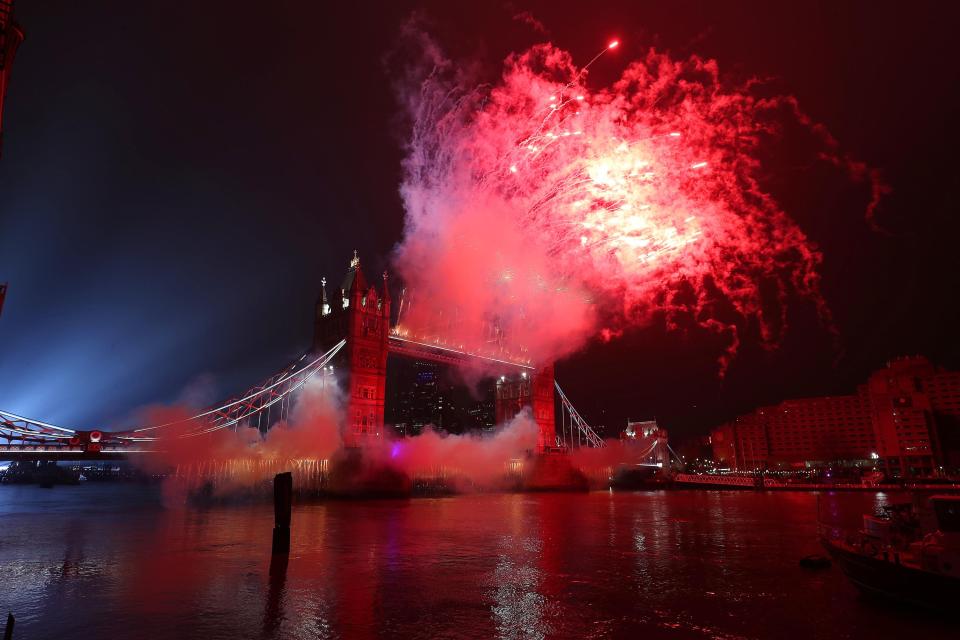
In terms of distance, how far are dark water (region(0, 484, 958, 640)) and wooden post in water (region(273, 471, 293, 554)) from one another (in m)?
0.86

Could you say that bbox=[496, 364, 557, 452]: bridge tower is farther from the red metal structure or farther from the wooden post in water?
the wooden post in water

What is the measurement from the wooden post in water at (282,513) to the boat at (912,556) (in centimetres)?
1864

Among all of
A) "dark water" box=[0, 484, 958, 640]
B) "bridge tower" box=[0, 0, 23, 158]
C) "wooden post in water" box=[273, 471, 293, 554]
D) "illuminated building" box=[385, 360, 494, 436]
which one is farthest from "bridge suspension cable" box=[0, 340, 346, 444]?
"illuminated building" box=[385, 360, 494, 436]

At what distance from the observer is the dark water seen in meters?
12.4

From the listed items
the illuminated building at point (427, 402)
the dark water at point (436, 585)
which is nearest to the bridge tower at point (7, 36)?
the dark water at point (436, 585)

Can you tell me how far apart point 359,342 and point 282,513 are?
132 ft

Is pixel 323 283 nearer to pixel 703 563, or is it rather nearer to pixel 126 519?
pixel 126 519

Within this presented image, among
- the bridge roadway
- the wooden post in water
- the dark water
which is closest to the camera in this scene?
the dark water

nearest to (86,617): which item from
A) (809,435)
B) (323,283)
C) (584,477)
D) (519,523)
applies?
(519,523)

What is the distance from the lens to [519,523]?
33.8 meters

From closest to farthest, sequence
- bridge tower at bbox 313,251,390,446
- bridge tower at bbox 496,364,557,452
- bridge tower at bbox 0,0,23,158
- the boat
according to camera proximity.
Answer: the boat, bridge tower at bbox 0,0,23,158, bridge tower at bbox 313,251,390,446, bridge tower at bbox 496,364,557,452

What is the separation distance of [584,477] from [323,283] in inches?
1779

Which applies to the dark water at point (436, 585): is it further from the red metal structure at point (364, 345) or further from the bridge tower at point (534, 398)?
the bridge tower at point (534, 398)

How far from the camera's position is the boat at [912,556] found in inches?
508
